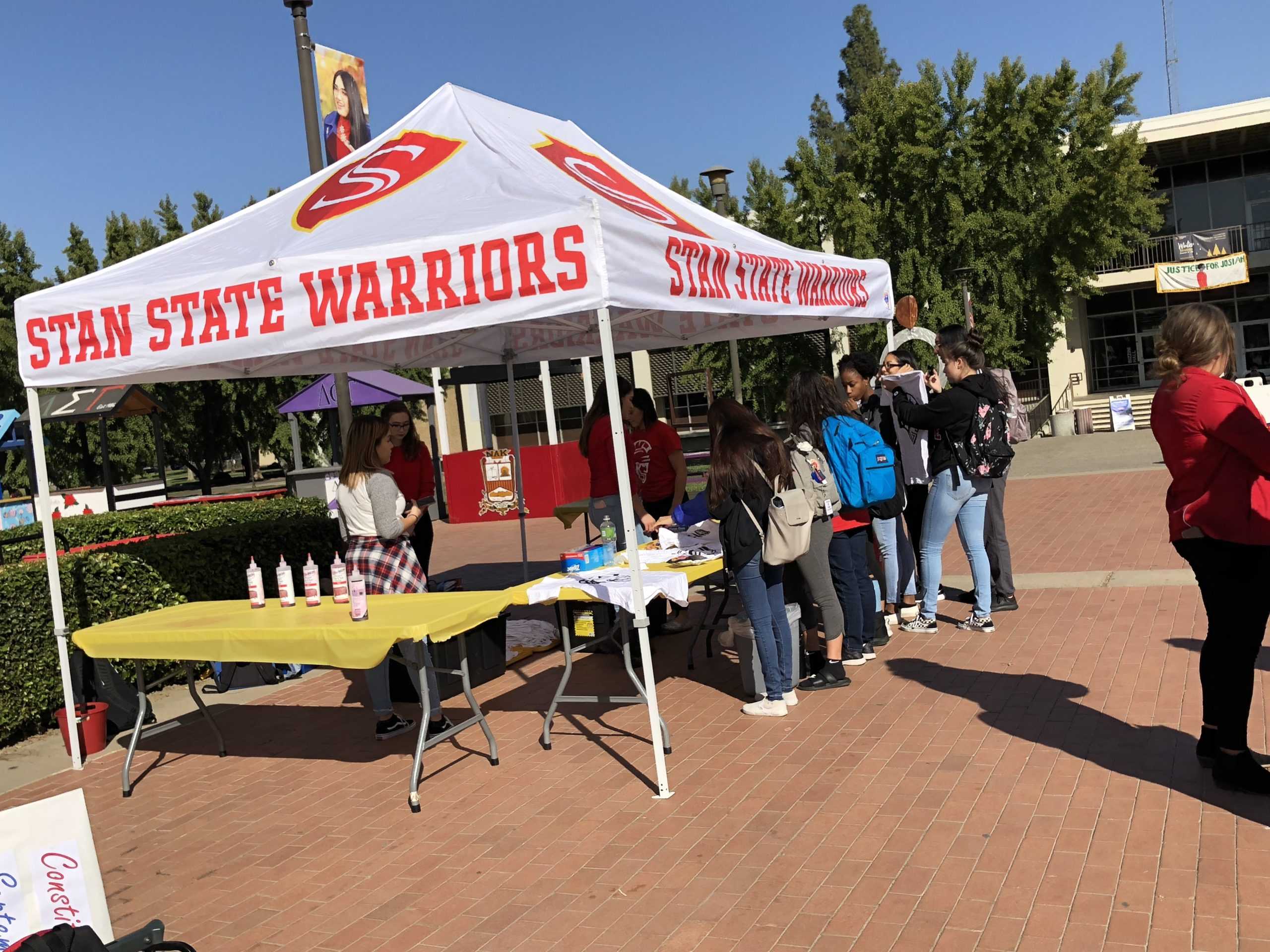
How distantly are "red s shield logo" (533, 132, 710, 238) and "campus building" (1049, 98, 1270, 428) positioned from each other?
27709 millimetres

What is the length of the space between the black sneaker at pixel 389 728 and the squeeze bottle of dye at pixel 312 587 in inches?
33.0

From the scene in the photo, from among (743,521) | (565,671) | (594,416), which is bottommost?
(565,671)

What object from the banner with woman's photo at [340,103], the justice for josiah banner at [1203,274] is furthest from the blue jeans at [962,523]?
the justice for josiah banner at [1203,274]

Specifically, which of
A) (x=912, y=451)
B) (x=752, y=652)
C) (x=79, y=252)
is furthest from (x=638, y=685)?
(x=79, y=252)

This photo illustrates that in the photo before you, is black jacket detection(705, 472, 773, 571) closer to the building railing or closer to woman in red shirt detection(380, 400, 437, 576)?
woman in red shirt detection(380, 400, 437, 576)

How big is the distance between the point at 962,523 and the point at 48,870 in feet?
19.1

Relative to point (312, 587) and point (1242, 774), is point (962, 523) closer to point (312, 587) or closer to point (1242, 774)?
point (1242, 774)

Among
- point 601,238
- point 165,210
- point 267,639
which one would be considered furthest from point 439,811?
point 165,210

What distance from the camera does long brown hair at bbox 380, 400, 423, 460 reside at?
7.66 metres

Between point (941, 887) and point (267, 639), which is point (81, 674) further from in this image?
point (941, 887)

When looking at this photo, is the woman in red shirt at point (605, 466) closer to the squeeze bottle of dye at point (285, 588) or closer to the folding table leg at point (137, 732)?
the squeeze bottle of dye at point (285, 588)

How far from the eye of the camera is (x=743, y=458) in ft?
18.4

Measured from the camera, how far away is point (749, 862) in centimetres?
411

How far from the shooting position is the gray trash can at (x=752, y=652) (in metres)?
6.12
